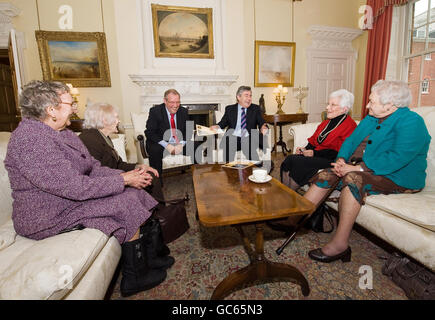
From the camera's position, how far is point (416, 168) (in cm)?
164

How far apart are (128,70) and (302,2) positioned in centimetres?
427

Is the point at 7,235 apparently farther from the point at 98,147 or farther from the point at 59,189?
the point at 98,147

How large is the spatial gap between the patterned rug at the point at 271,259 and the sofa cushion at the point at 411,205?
0.43 metres

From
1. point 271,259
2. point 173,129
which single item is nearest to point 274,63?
point 173,129

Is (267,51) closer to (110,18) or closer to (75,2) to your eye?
(110,18)

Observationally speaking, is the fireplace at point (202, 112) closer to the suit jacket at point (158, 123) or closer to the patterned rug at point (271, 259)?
the suit jacket at point (158, 123)

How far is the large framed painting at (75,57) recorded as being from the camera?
14.2 ft

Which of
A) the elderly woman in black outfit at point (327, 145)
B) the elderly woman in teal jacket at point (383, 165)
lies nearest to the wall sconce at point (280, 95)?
the elderly woman in black outfit at point (327, 145)

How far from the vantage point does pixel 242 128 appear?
3.63 meters

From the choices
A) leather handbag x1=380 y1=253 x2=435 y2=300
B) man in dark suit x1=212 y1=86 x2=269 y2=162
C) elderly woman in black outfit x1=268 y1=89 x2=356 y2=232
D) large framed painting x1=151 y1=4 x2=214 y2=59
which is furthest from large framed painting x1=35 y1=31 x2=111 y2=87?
leather handbag x1=380 y1=253 x2=435 y2=300

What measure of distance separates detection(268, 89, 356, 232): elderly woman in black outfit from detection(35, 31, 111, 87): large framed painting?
4.19 meters

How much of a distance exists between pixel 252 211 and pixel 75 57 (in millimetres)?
4970

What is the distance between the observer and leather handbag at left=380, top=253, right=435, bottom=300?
1248 mm
